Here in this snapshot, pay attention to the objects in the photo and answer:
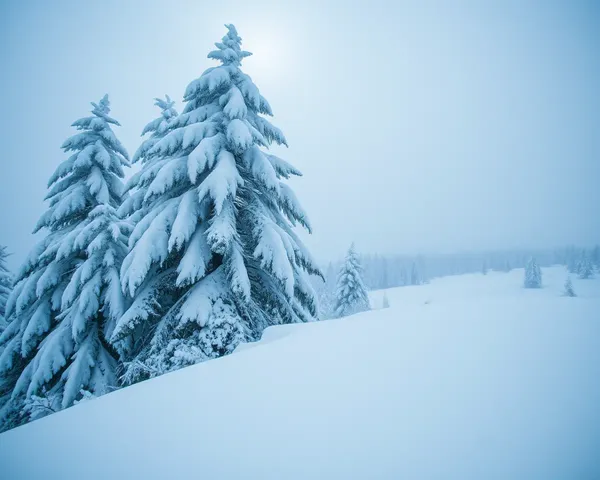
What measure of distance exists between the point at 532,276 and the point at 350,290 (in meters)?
44.7

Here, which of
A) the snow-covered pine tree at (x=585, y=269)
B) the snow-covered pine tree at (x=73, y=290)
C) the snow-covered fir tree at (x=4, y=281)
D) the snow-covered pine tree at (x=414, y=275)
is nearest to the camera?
the snow-covered pine tree at (x=73, y=290)

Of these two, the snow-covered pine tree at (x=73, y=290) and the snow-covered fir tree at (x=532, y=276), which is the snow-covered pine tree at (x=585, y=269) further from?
the snow-covered pine tree at (x=73, y=290)

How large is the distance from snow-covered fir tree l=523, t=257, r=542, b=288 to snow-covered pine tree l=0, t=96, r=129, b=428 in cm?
6288

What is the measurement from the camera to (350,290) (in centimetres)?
2592

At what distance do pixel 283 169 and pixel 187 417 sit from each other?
21.5ft

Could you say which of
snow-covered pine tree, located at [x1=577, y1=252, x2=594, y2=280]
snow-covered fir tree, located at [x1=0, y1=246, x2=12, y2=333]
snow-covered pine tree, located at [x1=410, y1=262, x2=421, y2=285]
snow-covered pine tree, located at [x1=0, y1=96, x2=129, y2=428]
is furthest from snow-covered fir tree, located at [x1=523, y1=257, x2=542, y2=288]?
snow-covered fir tree, located at [x1=0, y1=246, x2=12, y2=333]

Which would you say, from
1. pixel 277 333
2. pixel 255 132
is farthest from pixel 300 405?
pixel 255 132

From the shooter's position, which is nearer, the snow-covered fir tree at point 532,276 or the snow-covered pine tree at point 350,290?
the snow-covered pine tree at point 350,290

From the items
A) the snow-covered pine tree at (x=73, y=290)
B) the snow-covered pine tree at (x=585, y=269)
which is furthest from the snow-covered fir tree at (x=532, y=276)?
the snow-covered pine tree at (x=73, y=290)

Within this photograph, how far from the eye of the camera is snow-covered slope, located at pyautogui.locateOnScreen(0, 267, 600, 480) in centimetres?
145

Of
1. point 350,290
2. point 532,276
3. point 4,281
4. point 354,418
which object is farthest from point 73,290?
point 532,276

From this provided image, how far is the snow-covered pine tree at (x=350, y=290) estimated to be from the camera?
2544 centimetres

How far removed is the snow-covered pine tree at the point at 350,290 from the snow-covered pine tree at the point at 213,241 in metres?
18.2

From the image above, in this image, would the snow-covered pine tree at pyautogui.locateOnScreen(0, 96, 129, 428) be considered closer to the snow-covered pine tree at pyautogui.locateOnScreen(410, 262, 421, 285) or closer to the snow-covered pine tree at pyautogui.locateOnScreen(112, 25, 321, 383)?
the snow-covered pine tree at pyautogui.locateOnScreen(112, 25, 321, 383)
